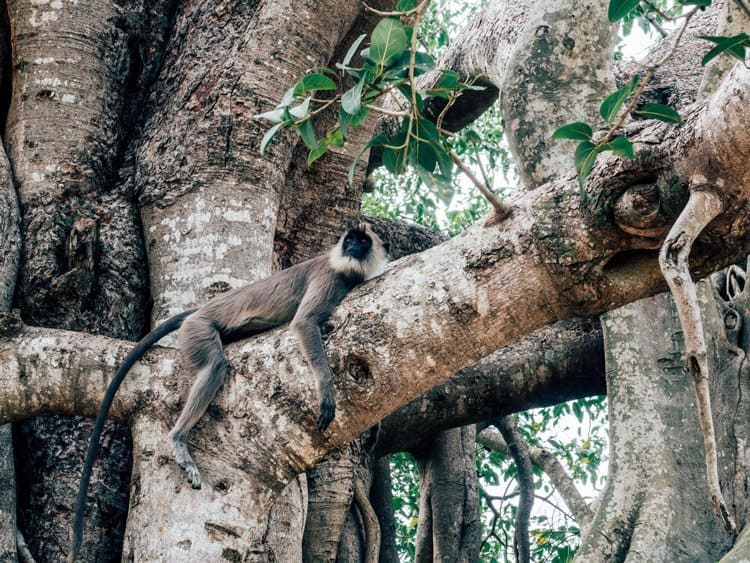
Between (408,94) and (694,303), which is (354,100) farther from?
(694,303)

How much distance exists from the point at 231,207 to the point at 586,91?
1.76 meters

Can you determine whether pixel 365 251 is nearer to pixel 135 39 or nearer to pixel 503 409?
pixel 503 409

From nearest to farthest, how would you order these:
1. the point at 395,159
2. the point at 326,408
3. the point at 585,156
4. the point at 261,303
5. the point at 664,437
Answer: the point at 585,156, the point at 395,159, the point at 326,408, the point at 664,437, the point at 261,303

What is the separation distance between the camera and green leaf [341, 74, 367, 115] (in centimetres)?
230

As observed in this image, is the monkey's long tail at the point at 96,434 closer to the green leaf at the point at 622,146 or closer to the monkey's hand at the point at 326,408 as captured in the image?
the monkey's hand at the point at 326,408

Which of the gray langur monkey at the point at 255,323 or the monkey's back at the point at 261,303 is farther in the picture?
the monkey's back at the point at 261,303

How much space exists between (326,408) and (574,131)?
1207 mm

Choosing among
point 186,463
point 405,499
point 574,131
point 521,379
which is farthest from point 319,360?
point 405,499

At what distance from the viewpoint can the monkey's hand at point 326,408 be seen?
2.99m

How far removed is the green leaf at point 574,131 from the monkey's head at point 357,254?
1883mm

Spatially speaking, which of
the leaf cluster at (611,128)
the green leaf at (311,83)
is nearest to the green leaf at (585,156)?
the leaf cluster at (611,128)

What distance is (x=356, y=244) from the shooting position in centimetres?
434

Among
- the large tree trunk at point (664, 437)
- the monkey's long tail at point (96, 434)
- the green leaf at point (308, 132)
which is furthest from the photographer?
the large tree trunk at point (664, 437)

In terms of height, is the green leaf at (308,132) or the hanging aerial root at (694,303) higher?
the green leaf at (308,132)
